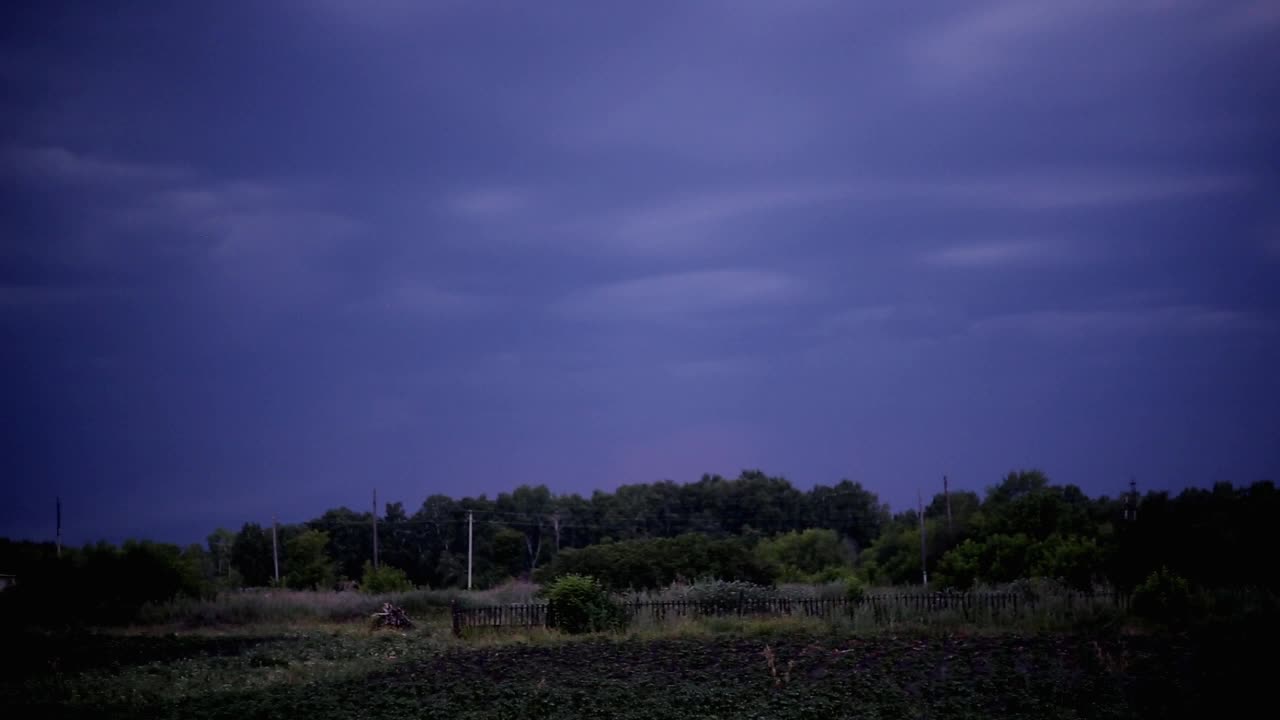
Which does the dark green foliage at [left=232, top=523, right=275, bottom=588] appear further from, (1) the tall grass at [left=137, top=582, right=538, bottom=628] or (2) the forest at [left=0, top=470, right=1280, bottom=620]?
(1) the tall grass at [left=137, top=582, right=538, bottom=628]

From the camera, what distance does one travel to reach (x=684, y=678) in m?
16.5

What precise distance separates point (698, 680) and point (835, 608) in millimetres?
9093

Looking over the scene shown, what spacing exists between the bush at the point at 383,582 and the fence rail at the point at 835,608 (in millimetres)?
16288

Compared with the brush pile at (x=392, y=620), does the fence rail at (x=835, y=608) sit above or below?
above

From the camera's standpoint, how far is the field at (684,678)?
14.5 metres

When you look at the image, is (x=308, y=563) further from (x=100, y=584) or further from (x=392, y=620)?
(x=392, y=620)

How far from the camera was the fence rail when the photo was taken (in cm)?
2288

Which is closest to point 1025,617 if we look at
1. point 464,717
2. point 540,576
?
point 464,717

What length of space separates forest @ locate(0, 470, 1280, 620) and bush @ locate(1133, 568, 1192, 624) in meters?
2.86

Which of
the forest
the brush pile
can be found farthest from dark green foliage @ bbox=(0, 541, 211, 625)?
the brush pile

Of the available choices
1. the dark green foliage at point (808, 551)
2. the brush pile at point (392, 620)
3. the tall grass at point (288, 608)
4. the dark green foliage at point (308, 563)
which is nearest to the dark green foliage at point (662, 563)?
the tall grass at point (288, 608)

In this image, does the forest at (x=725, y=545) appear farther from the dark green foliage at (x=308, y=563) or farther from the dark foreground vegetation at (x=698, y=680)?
the dark foreground vegetation at (x=698, y=680)

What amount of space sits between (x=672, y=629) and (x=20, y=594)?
78.8 ft

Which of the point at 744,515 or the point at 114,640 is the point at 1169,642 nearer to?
the point at 114,640
